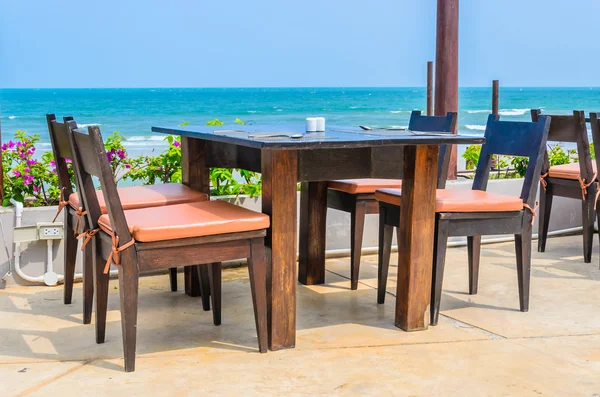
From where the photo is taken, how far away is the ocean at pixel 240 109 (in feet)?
91.2

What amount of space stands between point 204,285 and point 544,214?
2.36 meters

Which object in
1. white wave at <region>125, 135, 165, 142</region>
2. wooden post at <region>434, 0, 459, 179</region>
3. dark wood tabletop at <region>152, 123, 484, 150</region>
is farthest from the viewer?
white wave at <region>125, 135, 165, 142</region>

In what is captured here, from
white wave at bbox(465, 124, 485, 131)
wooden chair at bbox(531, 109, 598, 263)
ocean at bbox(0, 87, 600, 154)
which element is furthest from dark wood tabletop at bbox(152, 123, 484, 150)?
white wave at bbox(465, 124, 485, 131)

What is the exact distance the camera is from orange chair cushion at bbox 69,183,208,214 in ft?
11.2

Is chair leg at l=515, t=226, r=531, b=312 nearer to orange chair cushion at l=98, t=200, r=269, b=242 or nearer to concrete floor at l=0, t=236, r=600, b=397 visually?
concrete floor at l=0, t=236, r=600, b=397

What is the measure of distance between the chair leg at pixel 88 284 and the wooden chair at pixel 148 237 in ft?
0.87

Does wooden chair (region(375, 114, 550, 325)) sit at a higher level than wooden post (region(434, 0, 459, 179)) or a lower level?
lower

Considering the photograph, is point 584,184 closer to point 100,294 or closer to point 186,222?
point 186,222

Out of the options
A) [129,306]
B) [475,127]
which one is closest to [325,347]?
[129,306]

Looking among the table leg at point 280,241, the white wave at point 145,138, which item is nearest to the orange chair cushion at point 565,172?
the table leg at point 280,241

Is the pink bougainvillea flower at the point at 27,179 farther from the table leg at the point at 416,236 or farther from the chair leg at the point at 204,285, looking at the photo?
the table leg at the point at 416,236

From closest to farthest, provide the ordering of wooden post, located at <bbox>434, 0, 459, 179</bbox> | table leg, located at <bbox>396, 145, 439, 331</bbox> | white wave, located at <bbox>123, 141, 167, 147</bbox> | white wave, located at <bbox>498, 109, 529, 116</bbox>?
table leg, located at <bbox>396, 145, 439, 331</bbox> < wooden post, located at <bbox>434, 0, 459, 179</bbox> < white wave, located at <bbox>123, 141, 167, 147</bbox> < white wave, located at <bbox>498, 109, 529, 116</bbox>

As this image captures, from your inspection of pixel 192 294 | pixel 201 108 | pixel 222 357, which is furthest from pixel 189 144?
pixel 201 108

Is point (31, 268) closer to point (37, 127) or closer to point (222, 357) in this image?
point (222, 357)
